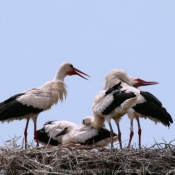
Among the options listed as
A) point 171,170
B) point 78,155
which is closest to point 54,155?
point 78,155

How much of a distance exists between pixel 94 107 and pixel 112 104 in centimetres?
56

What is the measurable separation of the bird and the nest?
1.97 metres

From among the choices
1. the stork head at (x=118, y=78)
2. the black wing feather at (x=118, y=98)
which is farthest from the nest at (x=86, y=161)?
the stork head at (x=118, y=78)

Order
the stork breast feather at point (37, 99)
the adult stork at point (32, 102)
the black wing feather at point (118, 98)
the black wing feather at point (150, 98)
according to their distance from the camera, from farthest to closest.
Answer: the stork breast feather at point (37, 99) → the adult stork at point (32, 102) → the black wing feather at point (150, 98) → the black wing feather at point (118, 98)

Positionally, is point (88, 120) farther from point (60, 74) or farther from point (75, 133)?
point (60, 74)

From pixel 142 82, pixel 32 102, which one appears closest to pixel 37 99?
pixel 32 102

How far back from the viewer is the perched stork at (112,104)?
12.2 m

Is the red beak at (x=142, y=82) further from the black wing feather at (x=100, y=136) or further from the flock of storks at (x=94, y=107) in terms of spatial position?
the black wing feather at (x=100, y=136)

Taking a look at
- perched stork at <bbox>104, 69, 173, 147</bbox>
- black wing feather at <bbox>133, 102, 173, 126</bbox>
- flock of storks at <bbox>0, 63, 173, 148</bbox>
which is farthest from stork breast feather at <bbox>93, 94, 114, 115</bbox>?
black wing feather at <bbox>133, 102, 173, 126</bbox>

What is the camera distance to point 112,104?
12.5m

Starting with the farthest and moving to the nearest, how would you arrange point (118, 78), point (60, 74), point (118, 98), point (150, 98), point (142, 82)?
point (60, 74) < point (142, 82) < point (118, 78) < point (150, 98) < point (118, 98)

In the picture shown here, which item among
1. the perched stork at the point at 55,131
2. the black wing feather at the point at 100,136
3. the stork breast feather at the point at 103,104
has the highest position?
the stork breast feather at the point at 103,104

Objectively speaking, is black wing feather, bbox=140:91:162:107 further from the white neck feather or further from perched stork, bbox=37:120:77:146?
the white neck feather

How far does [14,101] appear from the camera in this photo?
1311 cm
